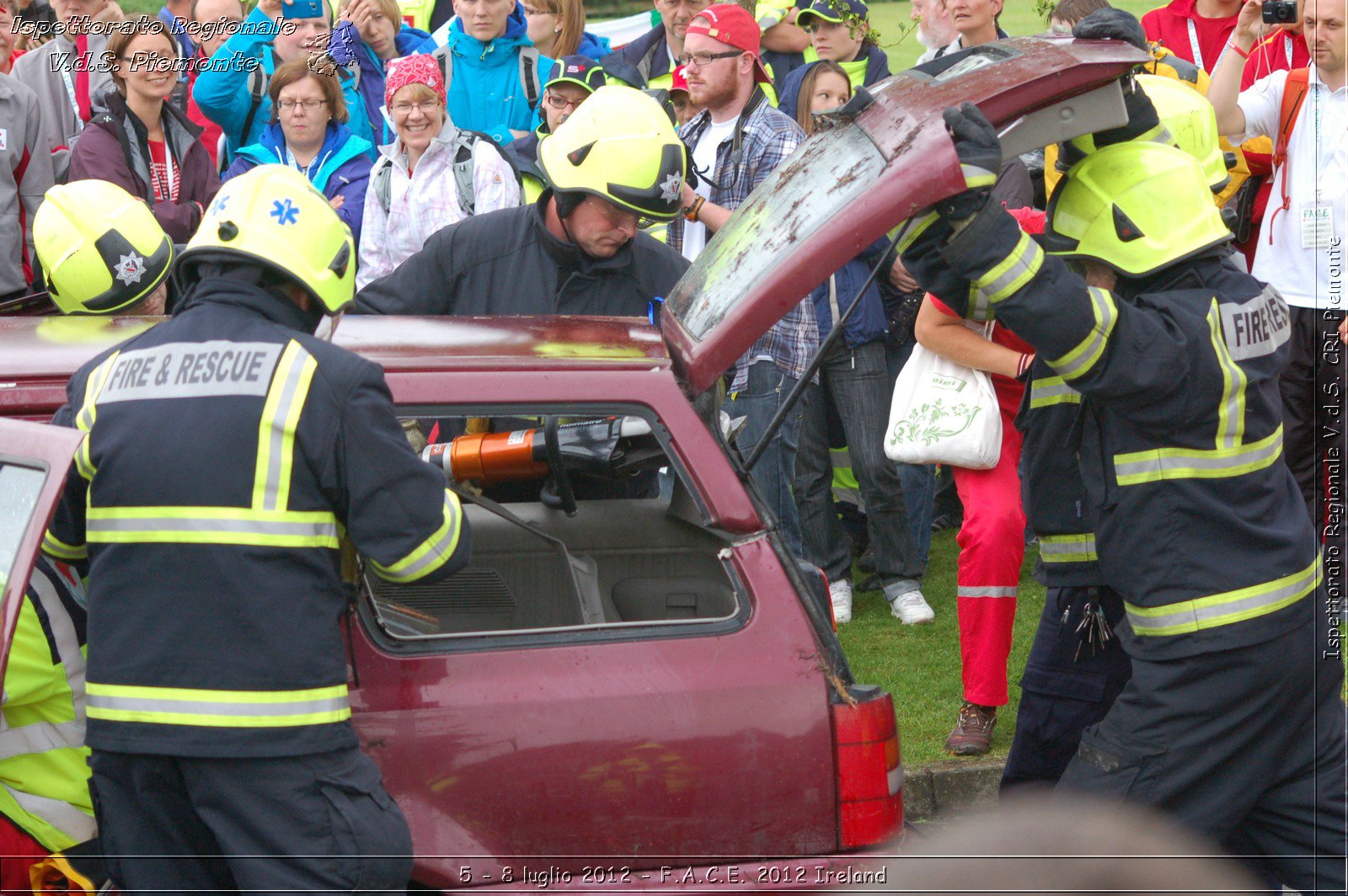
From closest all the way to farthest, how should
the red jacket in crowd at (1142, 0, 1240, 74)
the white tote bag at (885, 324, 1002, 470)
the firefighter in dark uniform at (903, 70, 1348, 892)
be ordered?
the firefighter in dark uniform at (903, 70, 1348, 892) → the white tote bag at (885, 324, 1002, 470) → the red jacket in crowd at (1142, 0, 1240, 74)

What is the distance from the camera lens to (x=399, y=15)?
25.4 feet

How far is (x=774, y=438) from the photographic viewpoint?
5.97 meters

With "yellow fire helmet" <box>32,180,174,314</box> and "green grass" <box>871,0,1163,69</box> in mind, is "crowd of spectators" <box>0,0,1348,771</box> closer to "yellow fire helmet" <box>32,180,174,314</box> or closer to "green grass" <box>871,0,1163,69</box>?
"yellow fire helmet" <box>32,180,174,314</box>

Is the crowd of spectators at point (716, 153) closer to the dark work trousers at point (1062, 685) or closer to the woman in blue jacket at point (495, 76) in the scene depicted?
the woman in blue jacket at point (495, 76)

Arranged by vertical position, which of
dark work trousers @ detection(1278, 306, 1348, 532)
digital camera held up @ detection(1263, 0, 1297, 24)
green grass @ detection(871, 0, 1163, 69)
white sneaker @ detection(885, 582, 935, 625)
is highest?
digital camera held up @ detection(1263, 0, 1297, 24)

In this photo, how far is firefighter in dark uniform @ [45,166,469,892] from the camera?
258 cm

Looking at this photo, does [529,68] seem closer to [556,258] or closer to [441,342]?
[556,258]

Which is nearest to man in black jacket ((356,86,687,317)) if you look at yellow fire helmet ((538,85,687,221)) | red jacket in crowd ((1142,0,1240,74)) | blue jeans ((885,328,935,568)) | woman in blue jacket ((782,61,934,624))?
yellow fire helmet ((538,85,687,221))

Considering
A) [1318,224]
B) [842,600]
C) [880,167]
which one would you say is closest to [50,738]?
[880,167]

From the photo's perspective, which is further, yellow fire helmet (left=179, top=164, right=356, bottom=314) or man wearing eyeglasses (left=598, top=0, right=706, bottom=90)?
man wearing eyeglasses (left=598, top=0, right=706, bottom=90)

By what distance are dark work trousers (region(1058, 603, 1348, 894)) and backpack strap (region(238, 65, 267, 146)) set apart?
5.60 m

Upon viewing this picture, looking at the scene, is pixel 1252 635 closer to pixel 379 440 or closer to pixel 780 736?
pixel 780 736

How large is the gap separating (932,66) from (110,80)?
16.8 ft

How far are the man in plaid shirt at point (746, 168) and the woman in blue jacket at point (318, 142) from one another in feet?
4.97
